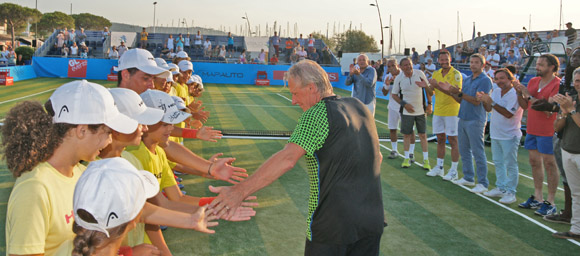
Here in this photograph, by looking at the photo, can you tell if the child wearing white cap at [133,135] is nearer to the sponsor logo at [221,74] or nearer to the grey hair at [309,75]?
the grey hair at [309,75]

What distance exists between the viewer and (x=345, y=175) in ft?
11.6

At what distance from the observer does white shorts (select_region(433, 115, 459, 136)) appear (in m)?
10.0

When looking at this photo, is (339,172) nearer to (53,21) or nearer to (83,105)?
(83,105)

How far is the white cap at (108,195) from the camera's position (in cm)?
229

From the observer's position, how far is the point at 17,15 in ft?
323

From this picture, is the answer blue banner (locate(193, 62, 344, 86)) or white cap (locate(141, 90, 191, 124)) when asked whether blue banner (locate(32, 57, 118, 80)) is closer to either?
blue banner (locate(193, 62, 344, 86))

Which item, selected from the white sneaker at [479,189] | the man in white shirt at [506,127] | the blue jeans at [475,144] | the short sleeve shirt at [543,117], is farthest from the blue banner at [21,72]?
the short sleeve shirt at [543,117]

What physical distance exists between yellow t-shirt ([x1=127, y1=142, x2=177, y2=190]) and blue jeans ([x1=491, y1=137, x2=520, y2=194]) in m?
6.47

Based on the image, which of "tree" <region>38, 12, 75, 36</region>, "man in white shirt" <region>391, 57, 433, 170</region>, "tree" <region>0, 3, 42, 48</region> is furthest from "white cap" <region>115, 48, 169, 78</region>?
"tree" <region>38, 12, 75, 36</region>

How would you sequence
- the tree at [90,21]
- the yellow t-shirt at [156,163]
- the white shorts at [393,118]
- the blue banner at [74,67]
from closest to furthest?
1. the yellow t-shirt at [156,163]
2. the white shorts at [393,118]
3. the blue banner at [74,67]
4. the tree at [90,21]

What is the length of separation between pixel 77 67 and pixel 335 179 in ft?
110

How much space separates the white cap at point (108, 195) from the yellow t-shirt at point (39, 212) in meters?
0.29

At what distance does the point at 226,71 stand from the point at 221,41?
411 inches

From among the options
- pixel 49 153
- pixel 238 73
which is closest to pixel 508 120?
pixel 49 153
